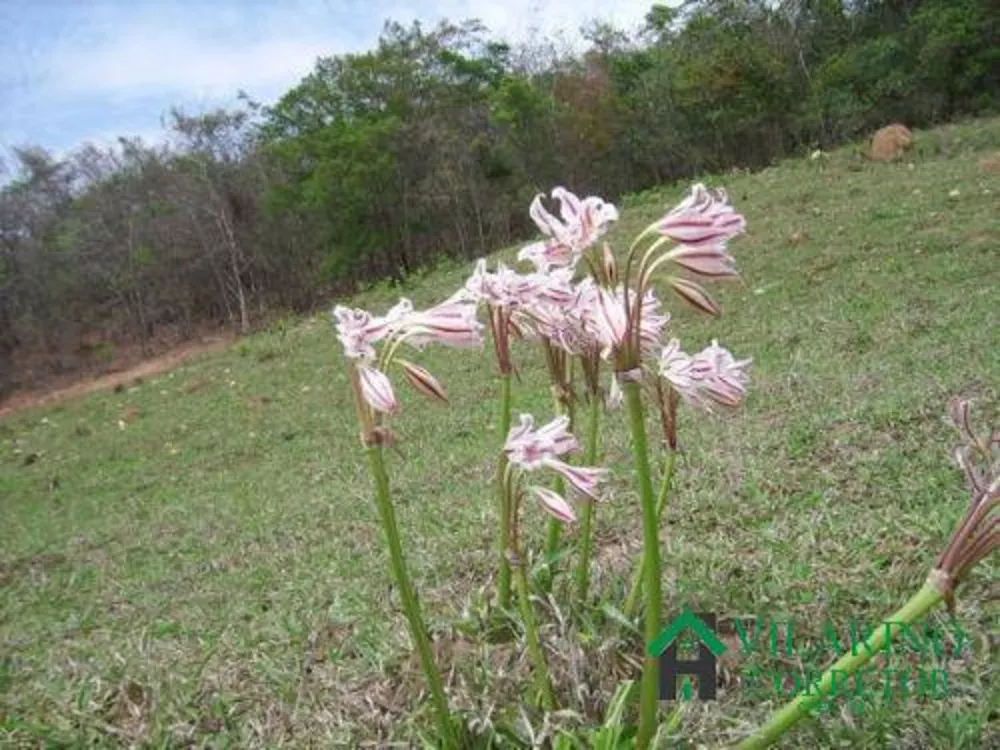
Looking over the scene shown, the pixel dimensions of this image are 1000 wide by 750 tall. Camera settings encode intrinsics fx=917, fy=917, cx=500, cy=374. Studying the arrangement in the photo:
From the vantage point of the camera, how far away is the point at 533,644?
4.23ft

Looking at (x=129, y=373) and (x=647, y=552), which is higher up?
(x=647, y=552)

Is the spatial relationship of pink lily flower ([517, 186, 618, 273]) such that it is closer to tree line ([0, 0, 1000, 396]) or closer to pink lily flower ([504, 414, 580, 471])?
pink lily flower ([504, 414, 580, 471])

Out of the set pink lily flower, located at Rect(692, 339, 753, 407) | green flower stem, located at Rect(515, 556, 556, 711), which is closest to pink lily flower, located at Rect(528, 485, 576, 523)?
green flower stem, located at Rect(515, 556, 556, 711)

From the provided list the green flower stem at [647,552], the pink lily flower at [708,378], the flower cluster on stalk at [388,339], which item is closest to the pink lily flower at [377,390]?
the flower cluster on stalk at [388,339]

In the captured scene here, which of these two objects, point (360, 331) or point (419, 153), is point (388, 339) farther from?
point (419, 153)

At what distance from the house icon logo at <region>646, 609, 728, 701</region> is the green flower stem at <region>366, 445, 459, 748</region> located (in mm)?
302

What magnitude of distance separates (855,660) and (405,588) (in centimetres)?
55

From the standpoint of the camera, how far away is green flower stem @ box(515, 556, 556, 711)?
4.18 ft

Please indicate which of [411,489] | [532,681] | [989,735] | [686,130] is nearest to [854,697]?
[989,735]

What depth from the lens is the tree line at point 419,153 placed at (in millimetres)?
17906

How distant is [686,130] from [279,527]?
17.7 meters

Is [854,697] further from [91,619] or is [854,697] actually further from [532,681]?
[91,619]

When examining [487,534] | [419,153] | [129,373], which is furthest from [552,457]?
[129,373]

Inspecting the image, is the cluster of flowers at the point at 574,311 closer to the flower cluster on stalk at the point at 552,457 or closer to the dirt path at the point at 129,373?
the flower cluster on stalk at the point at 552,457
